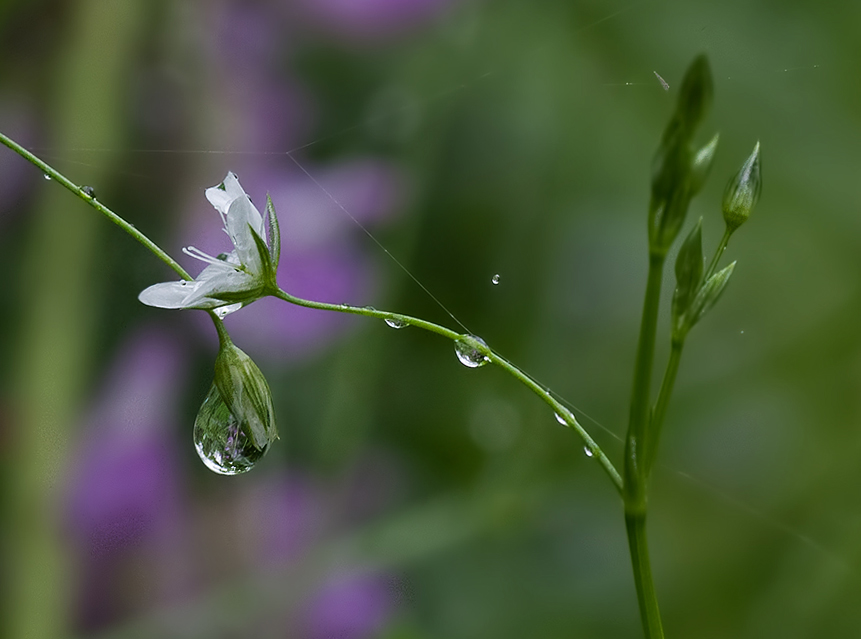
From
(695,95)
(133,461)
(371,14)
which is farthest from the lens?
(371,14)

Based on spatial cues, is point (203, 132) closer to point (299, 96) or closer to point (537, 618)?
point (299, 96)

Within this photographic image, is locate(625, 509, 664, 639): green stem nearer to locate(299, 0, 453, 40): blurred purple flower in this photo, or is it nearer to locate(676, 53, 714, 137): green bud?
locate(676, 53, 714, 137): green bud

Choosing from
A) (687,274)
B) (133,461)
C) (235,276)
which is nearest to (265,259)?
(235,276)

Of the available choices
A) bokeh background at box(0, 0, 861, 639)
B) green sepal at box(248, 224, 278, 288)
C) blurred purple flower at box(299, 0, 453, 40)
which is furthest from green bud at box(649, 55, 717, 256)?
blurred purple flower at box(299, 0, 453, 40)

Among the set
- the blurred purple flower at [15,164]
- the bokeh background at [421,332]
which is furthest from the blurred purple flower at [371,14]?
the blurred purple flower at [15,164]

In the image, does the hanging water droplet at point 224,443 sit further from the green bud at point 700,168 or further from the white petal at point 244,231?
the green bud at point 700,168

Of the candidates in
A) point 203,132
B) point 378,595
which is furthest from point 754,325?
point 203,132

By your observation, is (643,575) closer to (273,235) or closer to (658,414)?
(658,414)
